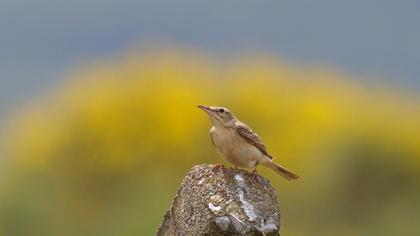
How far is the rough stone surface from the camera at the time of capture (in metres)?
7.02

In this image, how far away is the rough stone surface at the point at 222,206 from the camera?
702 cm

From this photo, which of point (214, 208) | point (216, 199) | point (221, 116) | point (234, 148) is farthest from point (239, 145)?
point (214, 208)

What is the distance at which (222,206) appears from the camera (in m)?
7.14

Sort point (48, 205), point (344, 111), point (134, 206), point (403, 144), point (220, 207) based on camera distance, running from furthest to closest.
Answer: point (344, 111) < point (403, 144) < point (48, 205) < point (134, 206) < point (220, 207)

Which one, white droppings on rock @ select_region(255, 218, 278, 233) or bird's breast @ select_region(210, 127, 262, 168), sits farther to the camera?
bird's breast @ select_region(210, 127, 262, 168)

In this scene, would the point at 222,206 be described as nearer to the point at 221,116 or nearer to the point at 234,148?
the point at 234,148

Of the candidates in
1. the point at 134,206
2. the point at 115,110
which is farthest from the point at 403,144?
the point at 134,206

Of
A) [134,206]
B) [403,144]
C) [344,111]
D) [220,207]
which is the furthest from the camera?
[344,111]

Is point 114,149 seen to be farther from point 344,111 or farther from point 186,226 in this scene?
Answer: point 186,226

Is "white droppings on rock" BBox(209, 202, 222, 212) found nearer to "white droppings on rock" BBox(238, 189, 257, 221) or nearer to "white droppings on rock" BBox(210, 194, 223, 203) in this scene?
"white droppings on rock" BBox(210, 194, 223, 203)

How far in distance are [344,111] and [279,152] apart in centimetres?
438

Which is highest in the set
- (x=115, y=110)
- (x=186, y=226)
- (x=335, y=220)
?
(x=186, y=226)

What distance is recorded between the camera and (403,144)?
27734 millimetres

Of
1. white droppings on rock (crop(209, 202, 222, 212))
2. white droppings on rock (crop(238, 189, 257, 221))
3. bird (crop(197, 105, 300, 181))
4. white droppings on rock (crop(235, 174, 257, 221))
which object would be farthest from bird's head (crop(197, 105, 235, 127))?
white droppings on rock (crop(209, 202, 222, 212))
